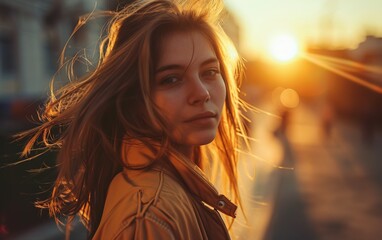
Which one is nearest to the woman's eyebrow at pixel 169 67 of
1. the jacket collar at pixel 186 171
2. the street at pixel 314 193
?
the jacket collar at pixel 186 171

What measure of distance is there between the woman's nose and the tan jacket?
255 millimetres

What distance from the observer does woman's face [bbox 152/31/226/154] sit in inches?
67.2

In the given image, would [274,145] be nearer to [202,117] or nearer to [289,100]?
[202,117]

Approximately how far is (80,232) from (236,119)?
4.09 metres

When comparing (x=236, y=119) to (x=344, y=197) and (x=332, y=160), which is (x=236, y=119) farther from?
(x=332, y=160)

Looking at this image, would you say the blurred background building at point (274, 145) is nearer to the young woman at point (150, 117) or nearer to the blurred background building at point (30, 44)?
the blurred background building at point (30, 44)

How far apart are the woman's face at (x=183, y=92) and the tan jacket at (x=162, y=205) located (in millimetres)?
163

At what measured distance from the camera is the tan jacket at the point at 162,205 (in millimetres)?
1246

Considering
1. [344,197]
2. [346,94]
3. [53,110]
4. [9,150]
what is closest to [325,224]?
[344,197]

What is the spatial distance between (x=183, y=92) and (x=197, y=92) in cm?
6

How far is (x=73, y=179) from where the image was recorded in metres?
1.83

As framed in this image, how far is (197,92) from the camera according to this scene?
1.72 metres

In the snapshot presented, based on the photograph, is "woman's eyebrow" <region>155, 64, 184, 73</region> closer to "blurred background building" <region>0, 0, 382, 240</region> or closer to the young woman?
the young woman

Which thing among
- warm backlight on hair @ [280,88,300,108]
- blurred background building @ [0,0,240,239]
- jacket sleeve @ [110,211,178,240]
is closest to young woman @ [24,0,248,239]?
jacket sleeve @ [110,211,178,240]
